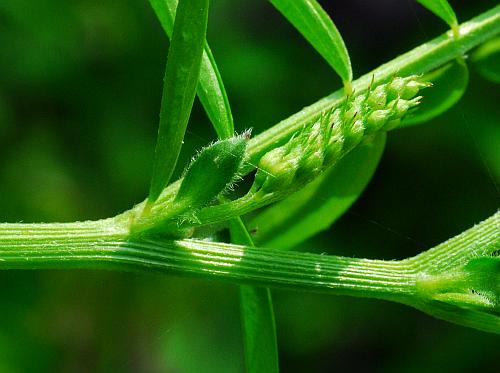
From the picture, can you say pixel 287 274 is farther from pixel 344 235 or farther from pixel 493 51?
pixel 344 235

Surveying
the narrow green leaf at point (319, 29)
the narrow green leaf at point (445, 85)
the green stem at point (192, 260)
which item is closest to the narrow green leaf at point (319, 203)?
the narrow green leaf at point (445, 85)

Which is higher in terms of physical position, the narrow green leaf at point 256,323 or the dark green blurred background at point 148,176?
the dark green blurred background at point 148,176

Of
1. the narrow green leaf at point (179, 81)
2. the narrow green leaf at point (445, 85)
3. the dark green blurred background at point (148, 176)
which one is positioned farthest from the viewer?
the dark green blurred background at point (148, 176)

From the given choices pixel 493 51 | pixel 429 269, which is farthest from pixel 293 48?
pixel 429 269

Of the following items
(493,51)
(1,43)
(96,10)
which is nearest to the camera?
(493,51)

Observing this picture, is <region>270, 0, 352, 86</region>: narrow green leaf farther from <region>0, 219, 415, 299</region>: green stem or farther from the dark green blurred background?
the dark green blurred background

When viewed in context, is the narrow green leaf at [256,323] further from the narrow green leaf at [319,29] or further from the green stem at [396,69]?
the narrow green leaf at [319,29]
